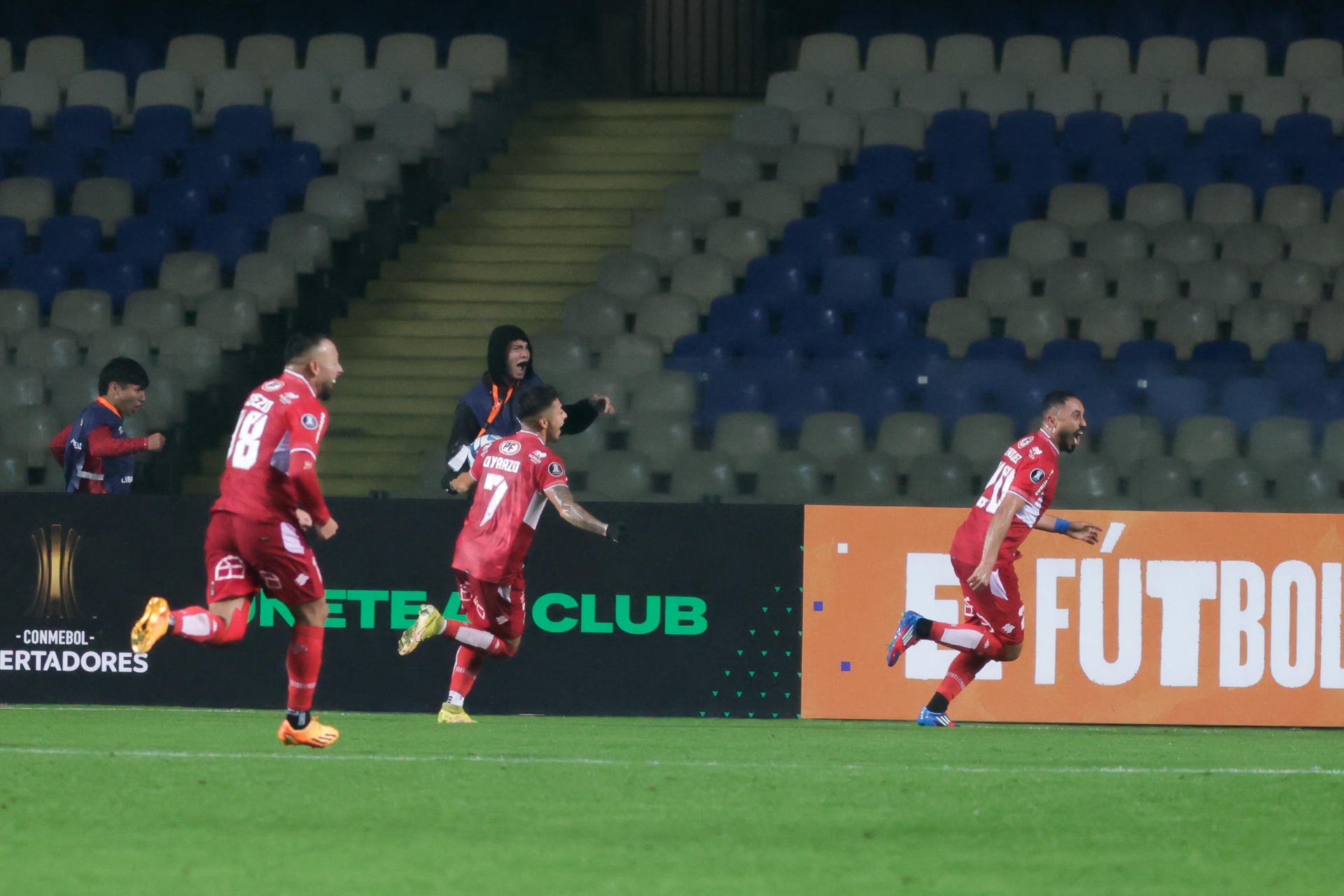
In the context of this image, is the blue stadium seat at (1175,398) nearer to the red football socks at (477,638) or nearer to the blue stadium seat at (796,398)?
the blue stadium seat at (796,398)

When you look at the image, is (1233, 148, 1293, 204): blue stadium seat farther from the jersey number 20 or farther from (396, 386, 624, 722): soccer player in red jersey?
(396, 386, 624, 722): soccer player in red jersey

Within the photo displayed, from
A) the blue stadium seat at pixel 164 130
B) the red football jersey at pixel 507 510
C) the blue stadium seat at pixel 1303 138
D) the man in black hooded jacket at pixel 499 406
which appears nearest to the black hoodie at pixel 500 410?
the man in black hooded jacket at pixel 499 406

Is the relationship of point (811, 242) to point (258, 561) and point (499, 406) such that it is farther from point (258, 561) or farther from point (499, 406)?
point (258, 561)

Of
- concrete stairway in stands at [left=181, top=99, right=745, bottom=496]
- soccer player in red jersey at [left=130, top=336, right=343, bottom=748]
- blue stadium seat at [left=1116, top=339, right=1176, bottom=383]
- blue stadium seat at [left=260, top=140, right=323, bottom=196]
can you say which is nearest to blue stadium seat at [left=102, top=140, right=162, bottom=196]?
blue stadium seat at [left=260, top=140, right=323, bottom=196]

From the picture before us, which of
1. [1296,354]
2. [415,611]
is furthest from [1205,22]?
[415,611]

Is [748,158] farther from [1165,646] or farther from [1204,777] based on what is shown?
[1204,777]

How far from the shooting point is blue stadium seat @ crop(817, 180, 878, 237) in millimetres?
14891

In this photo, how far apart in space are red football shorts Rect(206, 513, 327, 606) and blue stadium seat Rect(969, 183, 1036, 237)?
8.29 meters

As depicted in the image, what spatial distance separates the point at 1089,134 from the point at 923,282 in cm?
301

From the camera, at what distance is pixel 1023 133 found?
1578cm

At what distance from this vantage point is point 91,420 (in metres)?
11.3

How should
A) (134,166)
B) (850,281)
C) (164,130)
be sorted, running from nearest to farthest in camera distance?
(850,281) < (134,166) < (164,130)

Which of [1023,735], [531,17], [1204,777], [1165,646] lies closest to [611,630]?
[1023,735]

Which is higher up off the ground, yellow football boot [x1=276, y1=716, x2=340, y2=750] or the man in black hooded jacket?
the man in black hooded jacket
